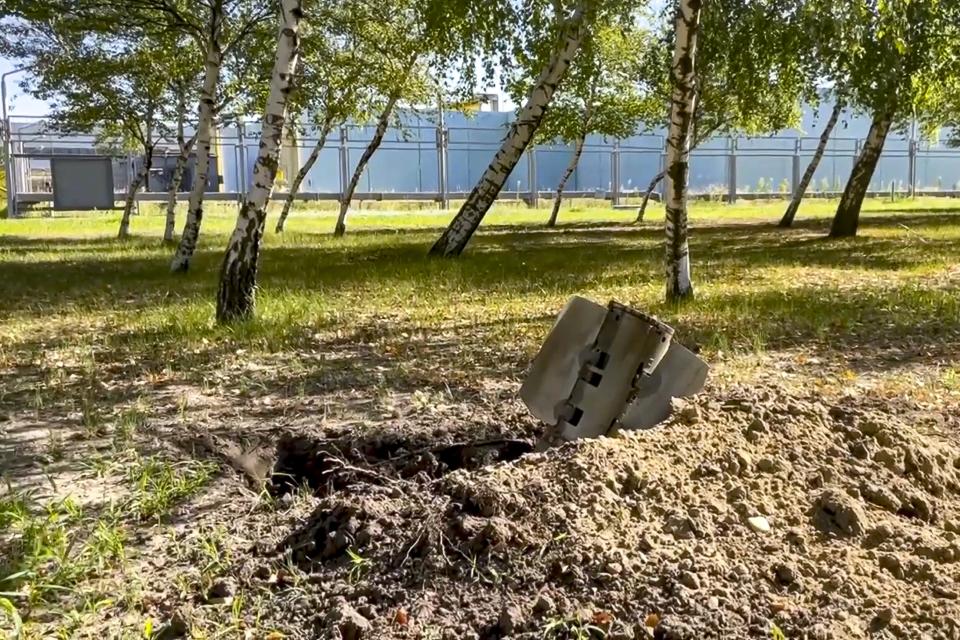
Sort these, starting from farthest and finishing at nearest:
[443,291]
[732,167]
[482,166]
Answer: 1. [732,167]
2. [482,166]
3. [443,291]

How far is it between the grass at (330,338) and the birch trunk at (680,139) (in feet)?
1.21

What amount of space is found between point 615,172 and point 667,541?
4485 centimetres

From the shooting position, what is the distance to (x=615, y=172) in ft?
152

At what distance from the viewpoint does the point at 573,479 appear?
3.10m

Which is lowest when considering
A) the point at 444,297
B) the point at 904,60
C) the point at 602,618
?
the point at 602,618

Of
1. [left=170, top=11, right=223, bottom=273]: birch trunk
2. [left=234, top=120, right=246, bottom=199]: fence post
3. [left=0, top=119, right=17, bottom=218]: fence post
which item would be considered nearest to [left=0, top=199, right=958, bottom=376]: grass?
[left=170, top=11, right=223, bottom=273]: birch trunk

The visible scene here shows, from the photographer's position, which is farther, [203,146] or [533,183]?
[533,183]

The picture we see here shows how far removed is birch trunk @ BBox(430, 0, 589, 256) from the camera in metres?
13.0

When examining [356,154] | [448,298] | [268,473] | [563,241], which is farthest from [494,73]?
[356,154]

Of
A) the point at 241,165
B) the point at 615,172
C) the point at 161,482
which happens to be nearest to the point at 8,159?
the point at 241,165

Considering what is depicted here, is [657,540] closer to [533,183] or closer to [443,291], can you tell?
[443,291]

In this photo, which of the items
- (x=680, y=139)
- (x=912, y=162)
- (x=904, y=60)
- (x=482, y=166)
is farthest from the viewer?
(x=912, y=162)

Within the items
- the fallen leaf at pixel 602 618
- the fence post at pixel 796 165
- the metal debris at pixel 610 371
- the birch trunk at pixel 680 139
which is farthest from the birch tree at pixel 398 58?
the fence post at pixel 796 165

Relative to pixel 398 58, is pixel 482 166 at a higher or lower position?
lower
